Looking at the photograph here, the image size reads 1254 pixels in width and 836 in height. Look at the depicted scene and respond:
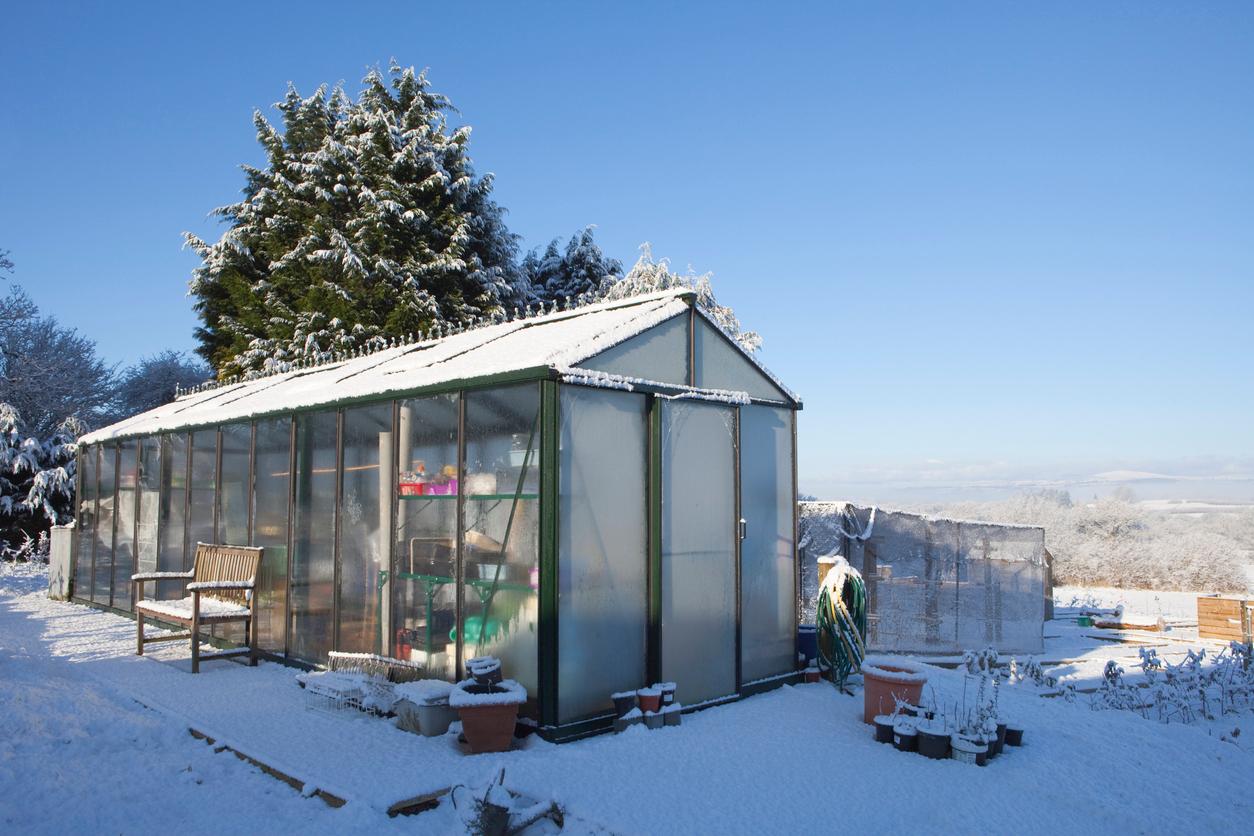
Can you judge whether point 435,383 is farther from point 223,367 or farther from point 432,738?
point 223,367

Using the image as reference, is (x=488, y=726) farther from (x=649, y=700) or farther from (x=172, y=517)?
(x=172, y=517)

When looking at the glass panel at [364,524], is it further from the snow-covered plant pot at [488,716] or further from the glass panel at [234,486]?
the glass panel at [234,486]

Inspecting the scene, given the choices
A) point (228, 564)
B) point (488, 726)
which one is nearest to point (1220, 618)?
point (488, 726)

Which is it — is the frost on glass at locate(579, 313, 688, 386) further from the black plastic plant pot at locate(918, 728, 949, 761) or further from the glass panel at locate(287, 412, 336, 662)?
the black plastic plant pot at locate(918, 728, 949, 761)

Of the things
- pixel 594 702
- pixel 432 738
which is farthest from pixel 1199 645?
pixel 432 738

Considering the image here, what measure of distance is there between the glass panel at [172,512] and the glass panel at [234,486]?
39.8 inches

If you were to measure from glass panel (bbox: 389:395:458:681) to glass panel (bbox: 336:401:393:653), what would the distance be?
0.24m

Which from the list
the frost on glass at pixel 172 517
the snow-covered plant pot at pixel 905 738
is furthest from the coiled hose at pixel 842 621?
the frost on glass at pixel 172 517

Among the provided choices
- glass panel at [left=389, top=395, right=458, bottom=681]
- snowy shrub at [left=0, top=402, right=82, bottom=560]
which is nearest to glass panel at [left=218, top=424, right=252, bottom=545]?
glass panel at [left=389, top=395, right=458, bottom=681]

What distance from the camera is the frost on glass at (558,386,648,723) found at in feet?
19.3

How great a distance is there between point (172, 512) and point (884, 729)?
8518mm

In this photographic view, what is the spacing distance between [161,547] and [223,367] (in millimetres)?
12383

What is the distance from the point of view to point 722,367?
297 inches

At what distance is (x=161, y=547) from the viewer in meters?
10.8
